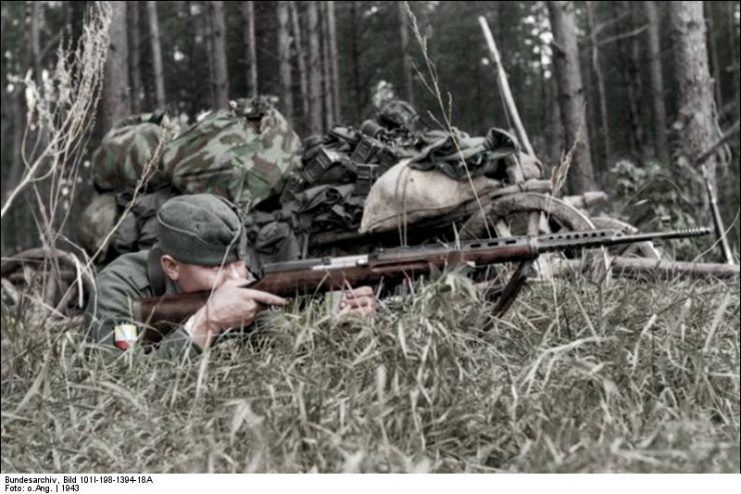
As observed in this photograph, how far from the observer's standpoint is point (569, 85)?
8.45 metres

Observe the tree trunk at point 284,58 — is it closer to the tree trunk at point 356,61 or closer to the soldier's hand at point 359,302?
the tree trunk at point 356,61

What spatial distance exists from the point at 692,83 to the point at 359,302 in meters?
6.17

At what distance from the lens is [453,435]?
2580 mm

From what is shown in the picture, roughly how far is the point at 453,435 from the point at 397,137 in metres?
3.42

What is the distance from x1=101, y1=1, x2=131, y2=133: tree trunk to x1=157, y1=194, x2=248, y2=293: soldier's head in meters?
6.53

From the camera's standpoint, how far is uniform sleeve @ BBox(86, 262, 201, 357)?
3246 millimetres

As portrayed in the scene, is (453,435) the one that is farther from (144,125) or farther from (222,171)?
(144,125)

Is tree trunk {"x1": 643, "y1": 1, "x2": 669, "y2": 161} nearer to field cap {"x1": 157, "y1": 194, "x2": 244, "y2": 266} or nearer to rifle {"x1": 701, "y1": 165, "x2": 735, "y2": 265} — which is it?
rifle {"x1": 701, "y1": 165, "x2": 735, "y2": 265}

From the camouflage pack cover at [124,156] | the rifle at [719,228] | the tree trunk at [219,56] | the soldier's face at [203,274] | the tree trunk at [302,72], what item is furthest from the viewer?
the tree trunk at [302,72]

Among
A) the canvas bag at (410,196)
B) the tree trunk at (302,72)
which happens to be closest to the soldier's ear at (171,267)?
the canvas bag at (410,196)

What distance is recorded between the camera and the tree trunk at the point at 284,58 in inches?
602

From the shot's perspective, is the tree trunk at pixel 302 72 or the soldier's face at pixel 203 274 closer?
the soldier's face at pixel 203 274

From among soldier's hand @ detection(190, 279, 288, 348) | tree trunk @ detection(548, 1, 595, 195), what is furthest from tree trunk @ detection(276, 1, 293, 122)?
soldier's hand @ detection(190, 279, 288, 348)
